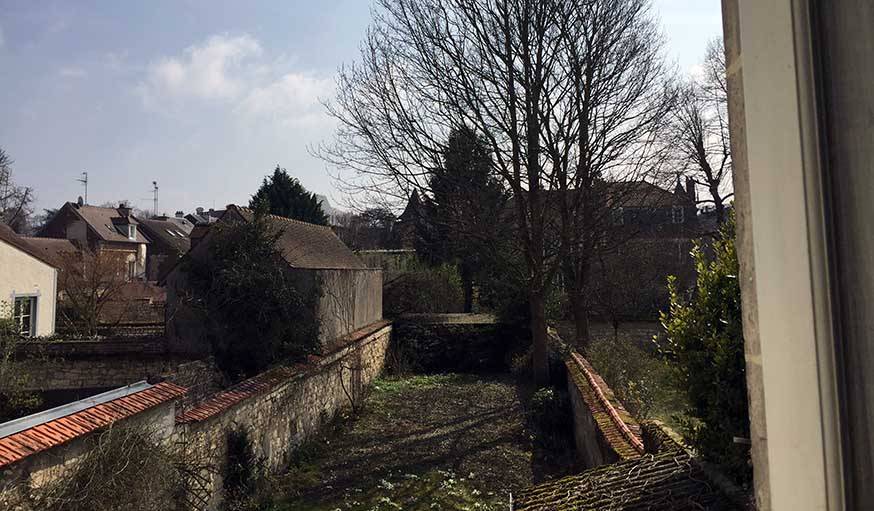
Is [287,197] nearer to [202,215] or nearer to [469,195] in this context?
[469,195]

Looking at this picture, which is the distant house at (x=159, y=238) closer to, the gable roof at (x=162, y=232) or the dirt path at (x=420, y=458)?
the gable roof at (x=162, y=232)

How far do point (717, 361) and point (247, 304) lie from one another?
9702 mm

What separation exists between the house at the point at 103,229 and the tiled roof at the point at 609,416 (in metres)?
36.0

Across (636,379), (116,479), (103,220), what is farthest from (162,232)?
(116,479)

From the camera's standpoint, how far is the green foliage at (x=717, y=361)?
3.10 m

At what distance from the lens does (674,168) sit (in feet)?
53.3

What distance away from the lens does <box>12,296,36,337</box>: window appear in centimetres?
1722

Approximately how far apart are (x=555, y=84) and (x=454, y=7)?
9.60 ft

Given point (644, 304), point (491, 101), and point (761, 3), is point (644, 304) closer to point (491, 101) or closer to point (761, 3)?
point (491, 101)

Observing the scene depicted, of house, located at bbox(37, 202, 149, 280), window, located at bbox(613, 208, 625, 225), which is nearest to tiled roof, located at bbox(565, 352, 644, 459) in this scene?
window, located at bbox(613, 208, 625, 225)

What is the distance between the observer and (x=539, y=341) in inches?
530

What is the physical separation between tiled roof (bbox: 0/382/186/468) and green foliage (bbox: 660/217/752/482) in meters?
5.03

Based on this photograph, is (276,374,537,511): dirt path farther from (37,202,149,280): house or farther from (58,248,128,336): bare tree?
(37,202,149,280): house

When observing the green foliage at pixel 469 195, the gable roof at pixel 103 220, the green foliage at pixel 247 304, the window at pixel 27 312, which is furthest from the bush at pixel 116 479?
the gable roof at pixel 103 220
